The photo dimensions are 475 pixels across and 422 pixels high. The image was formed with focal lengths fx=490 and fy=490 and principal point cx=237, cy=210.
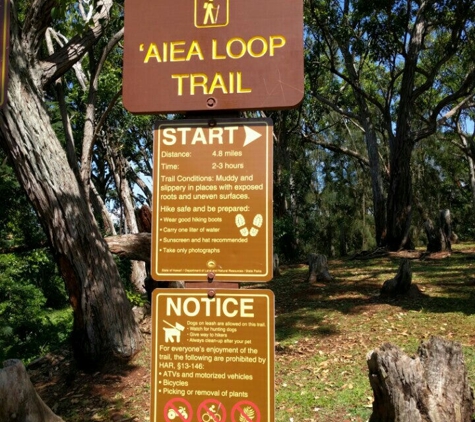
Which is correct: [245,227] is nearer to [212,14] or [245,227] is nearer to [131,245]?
[212,14]

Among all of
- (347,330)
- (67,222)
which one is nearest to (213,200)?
(67,222)

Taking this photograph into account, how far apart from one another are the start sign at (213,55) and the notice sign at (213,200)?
12cm

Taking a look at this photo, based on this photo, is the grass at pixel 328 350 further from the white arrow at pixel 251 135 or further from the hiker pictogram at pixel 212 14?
the hiker pictogram at pixel 212 14

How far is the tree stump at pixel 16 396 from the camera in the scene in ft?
11.7

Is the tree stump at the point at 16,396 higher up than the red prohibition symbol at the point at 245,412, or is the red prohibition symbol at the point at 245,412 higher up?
the red prohibition symbol at the point at 245,412

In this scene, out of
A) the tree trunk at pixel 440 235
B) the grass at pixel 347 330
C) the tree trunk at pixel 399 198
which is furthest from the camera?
the tree trunk at pixel 399 198

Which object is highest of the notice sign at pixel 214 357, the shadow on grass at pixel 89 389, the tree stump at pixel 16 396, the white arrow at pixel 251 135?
the white arrow at pixel 251 135

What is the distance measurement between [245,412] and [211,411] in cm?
15

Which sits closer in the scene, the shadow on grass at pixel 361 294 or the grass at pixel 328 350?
the grass at pixel 328 350

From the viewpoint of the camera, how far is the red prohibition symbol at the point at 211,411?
218cm

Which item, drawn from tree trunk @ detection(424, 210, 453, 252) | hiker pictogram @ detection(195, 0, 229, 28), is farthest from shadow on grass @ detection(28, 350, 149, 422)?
tree trunk @ detection(424, 210, 453, 252)

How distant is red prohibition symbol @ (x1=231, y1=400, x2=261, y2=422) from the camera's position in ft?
7.09

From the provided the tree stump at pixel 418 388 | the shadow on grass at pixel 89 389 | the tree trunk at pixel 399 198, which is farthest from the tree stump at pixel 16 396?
the tree trunk at pixel 399 198

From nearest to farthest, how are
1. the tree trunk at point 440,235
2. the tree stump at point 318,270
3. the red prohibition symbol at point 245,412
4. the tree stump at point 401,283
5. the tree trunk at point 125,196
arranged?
the red prohibition symbol at point 245,412 → the tree stump at point 401,283 → the tree stump at point 318,270 → the tree trunk at point 125,196 → the tree trunk at point 440,235
